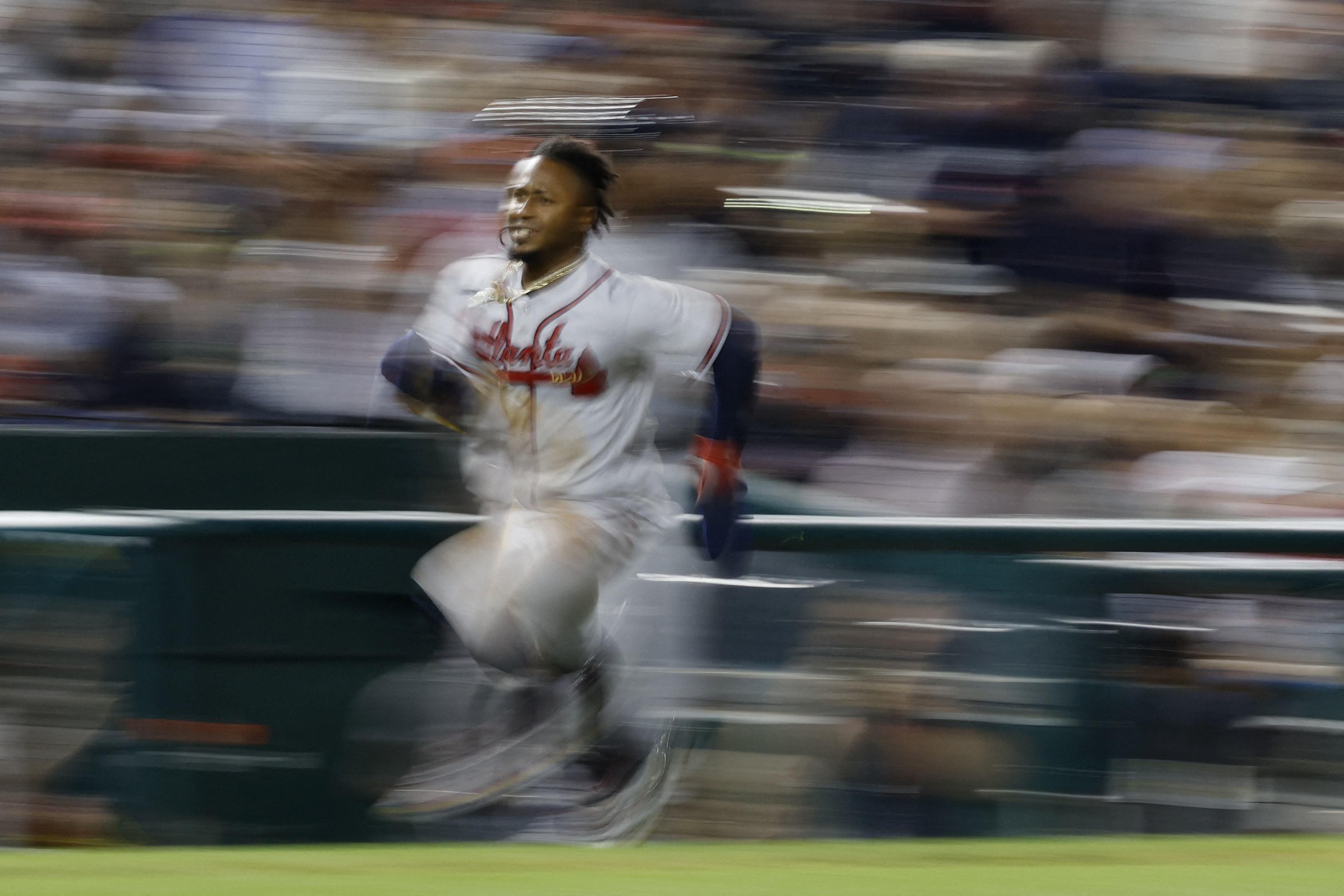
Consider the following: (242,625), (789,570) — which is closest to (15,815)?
(242,625)

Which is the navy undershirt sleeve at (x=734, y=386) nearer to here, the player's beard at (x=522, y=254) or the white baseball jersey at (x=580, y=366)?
the white baseball jersey at (x=580, y=366)

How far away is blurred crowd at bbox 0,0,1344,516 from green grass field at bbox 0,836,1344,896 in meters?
1.43

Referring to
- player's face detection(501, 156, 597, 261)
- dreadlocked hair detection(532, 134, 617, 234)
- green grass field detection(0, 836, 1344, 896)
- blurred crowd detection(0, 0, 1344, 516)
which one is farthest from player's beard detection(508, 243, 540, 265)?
green grass field detection(0, 836, 1344, 896)

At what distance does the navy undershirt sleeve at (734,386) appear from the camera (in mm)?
3170

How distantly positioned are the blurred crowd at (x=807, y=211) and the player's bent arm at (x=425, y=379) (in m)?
0.93

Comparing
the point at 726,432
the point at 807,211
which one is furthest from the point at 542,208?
the point at 807,211

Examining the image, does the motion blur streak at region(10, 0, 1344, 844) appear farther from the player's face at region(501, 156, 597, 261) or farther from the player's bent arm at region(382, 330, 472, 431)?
the player's face at region(501, 156, 597, 261)

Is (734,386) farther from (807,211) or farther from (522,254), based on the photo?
(807,211)

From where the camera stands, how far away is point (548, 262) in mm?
3238

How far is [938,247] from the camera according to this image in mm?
4637

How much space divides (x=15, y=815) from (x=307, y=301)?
1.75m

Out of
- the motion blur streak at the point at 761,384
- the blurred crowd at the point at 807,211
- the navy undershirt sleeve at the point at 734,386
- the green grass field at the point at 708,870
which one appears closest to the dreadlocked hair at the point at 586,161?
the navy undershirt sleeve at the point at 734,386

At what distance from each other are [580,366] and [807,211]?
1.64 meters

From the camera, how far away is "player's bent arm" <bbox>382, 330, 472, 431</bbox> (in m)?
3.30
